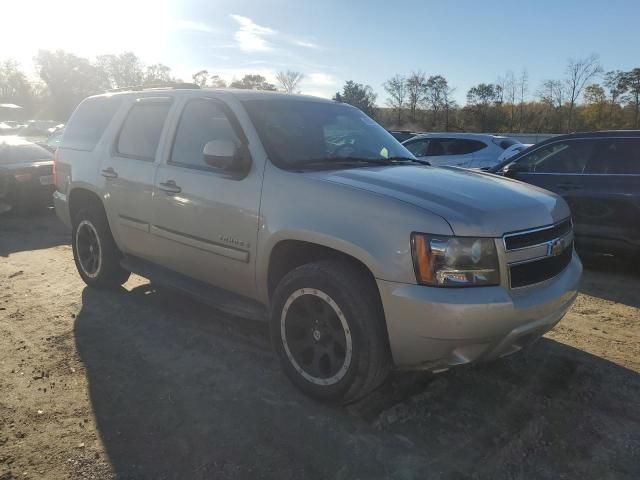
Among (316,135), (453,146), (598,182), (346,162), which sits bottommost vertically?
(598,182)

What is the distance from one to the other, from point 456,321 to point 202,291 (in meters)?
2.08

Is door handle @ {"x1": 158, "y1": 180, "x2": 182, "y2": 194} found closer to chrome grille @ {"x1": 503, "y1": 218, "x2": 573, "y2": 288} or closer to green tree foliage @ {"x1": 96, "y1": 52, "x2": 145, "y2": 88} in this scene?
chrome grille @ {"x1": 503, "y1": 218, "x2": 573, "y2": 288}

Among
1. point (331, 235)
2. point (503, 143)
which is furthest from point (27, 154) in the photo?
point (503, 143)

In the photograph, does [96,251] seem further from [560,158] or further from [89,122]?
[560,158]

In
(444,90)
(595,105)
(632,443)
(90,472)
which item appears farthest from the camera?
(444,90)

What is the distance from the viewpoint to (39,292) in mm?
5473

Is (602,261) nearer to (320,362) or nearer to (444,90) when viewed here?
(320,362)

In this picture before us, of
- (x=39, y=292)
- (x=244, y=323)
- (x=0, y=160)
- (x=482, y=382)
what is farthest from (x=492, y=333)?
(x=0, y=160)

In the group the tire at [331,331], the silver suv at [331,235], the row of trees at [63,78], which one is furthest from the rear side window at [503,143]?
the row of trees at [63,78]

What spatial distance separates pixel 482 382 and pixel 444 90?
69.2m

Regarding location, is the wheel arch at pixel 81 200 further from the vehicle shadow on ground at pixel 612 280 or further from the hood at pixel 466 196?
the vehicle shadow on ground at pixel 612 280

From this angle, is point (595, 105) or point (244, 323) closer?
point (244, 323)

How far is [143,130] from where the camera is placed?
469 cm

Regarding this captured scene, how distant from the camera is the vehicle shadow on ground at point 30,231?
7730mm
